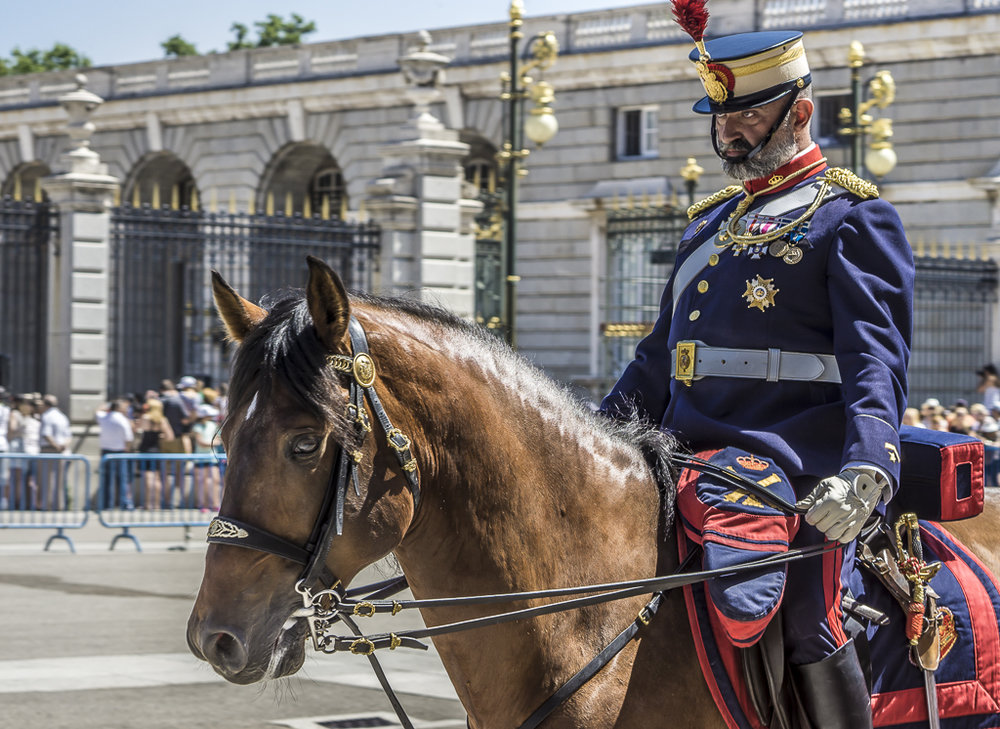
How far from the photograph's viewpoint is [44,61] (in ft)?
199

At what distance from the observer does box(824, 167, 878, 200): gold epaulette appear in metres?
3.69

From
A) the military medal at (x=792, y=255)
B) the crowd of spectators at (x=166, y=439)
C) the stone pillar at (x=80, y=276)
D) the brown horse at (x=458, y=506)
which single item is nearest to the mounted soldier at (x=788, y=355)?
the military medal at (x=792, y=255)

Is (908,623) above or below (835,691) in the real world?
above

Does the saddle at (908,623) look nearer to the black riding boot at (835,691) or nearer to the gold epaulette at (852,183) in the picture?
the black riding boot at (835,691)

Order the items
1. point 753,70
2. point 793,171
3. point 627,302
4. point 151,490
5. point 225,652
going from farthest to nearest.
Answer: point 627,302 → point 151,490 → point 793,171 → point 753,70 → point 225,652

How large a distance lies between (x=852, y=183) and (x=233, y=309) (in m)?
1.53

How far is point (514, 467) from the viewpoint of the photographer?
3.44 m

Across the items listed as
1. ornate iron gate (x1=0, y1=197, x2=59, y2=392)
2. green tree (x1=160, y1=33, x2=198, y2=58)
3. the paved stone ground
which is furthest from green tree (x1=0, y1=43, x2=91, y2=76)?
the paved stone ground

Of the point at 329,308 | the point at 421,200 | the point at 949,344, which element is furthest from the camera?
the point at 949,344

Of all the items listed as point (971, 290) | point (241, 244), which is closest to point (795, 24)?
point (971, 290)

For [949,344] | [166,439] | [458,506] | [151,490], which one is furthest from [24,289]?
[458,506]

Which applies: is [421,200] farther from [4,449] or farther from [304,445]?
[304,445]

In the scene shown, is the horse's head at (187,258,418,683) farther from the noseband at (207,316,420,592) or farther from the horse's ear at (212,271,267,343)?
the horse's ear at (212,271,267,343)

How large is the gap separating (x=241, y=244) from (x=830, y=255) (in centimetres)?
1540
